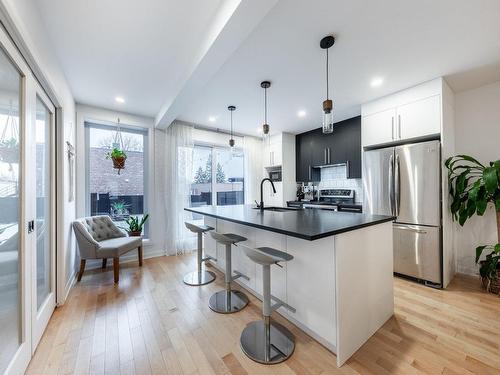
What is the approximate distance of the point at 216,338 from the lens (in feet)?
5.74

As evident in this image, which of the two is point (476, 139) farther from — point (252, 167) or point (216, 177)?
point (216, 177)

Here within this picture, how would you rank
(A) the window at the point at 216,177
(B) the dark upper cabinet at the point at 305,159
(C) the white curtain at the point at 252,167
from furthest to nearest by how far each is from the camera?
(C) the white curtain at the point at 252,167, (B) the dark upper cabinet at the point at 305,159, (A) the window at the point at 216,177

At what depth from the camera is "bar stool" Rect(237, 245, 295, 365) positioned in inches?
59.9

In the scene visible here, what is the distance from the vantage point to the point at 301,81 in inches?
105

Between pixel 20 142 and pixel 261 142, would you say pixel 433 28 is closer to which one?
pixel 20 142

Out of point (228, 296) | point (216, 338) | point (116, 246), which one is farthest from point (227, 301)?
point (116, 246)

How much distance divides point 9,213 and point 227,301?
1.91 m

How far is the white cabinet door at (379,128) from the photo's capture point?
3002 mm

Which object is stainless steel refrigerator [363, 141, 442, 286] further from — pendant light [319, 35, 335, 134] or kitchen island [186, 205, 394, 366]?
pendant light [319, 35, 335, 134]

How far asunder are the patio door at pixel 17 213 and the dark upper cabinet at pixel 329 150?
4.34 m

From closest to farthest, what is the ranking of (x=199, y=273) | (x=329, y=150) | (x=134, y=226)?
(x=199, y=273) < (x=134, y=226) < (x=329, y=150)

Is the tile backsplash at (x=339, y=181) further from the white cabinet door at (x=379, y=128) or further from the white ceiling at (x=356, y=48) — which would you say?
the white ceiling at (x=356, y=48)

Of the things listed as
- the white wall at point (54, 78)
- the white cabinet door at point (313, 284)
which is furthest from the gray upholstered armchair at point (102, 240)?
the white cabinet door at point (313, 284)

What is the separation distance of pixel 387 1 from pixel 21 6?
8.04ft
